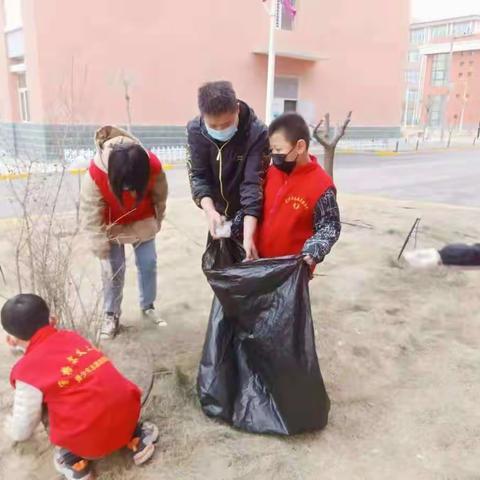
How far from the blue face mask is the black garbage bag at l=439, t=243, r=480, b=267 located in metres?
0.89

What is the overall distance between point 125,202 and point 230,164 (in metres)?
0.58

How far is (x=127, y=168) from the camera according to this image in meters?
2.05

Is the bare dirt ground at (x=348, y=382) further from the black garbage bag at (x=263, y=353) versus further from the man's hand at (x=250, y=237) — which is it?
the man's hand at (x=250, y=237)

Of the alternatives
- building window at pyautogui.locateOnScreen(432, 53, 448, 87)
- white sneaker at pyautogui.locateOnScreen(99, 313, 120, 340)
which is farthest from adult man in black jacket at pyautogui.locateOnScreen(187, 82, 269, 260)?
building window at pyautogui.locateOnScreen(432, 53, 448, 87)

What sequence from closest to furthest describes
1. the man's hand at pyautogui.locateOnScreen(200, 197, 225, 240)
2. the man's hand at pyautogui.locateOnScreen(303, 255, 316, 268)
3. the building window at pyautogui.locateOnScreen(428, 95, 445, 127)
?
the man's hand at pyautogui.locateOnScreen(303, 255, 316, 268) < the man's hand at pyautogui.locateOnScreen(200, 197, 225, 240) < the building window at pyautogui.locateOnScreen(428, 95, 445, 127)

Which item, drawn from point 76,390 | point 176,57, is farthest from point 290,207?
point 176,57

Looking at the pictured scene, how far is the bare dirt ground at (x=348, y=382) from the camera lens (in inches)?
69.4

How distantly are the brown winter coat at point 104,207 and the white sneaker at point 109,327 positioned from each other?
37 cm

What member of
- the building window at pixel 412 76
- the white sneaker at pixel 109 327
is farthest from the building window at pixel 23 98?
the building window at pixel 412 76

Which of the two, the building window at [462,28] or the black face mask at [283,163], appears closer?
the black face mask at [283,163]

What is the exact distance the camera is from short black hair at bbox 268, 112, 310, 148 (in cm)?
184

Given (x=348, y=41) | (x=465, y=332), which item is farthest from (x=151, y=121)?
(x=465, y=332)

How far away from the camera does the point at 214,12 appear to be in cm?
1354

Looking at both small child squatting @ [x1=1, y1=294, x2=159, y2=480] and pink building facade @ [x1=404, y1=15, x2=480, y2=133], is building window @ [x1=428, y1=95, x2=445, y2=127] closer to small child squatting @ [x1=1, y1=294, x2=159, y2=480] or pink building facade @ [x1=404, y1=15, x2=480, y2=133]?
pink building facade @ [x1=404, y1=15, x2=480, y2=133]
